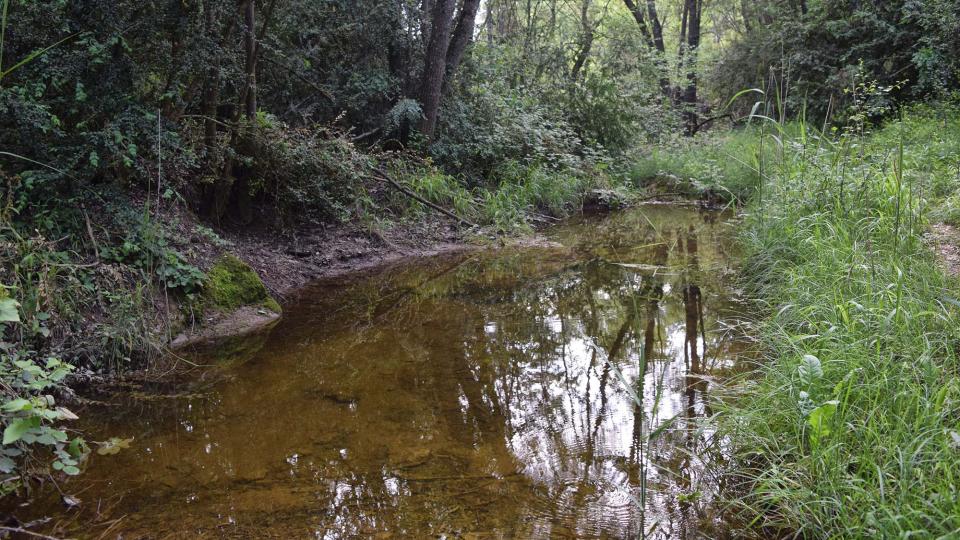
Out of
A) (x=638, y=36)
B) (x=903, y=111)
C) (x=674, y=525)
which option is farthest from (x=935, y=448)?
(x=638, y=36)

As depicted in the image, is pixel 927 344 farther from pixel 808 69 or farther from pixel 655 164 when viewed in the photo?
pixel 808 69

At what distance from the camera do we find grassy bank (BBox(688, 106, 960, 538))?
1.88 metres

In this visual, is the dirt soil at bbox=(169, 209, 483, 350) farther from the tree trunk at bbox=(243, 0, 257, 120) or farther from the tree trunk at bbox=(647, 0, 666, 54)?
the tree trunk at bbox=(647, 0, 666, 54)

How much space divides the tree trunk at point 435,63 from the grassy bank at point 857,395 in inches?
239

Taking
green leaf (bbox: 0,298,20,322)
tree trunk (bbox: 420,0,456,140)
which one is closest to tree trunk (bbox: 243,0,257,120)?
tree trunk (bbox: 420,0,456,140)

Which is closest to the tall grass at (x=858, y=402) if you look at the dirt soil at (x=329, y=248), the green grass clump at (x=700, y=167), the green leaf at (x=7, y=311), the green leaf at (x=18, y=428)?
the green leaf at (x=18, y=428)

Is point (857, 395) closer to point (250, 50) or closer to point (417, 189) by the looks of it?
point (250, 50)

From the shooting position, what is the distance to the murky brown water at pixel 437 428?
233 cm

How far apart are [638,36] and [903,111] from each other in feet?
24.6

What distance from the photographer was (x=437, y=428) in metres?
3.03

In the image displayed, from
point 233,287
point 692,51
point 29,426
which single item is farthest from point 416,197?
point 692,51

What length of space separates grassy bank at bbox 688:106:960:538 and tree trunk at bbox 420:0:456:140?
6.06m

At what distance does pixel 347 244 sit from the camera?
6.86m

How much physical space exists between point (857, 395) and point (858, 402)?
3 centimetres
